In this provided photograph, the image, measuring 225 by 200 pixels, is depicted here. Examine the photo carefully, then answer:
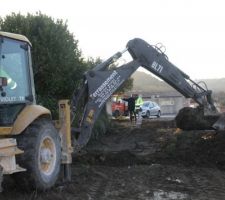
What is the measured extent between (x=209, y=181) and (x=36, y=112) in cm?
377

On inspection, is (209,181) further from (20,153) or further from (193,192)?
(20,153)

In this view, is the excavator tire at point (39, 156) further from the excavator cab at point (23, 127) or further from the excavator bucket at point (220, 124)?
the excavator bucket at point (220, 124)

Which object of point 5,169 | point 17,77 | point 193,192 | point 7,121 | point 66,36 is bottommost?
point 193,192

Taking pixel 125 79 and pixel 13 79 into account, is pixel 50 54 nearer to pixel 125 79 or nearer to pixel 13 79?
pixel 125 79

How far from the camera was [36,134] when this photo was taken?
8.84 m

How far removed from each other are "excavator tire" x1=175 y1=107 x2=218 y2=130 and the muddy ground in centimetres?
41

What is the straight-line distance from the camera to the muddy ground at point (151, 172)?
9.14 m

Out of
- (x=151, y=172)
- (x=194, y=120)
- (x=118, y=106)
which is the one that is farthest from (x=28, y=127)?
(x=118, y=106)

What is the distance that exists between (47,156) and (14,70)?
1.61m

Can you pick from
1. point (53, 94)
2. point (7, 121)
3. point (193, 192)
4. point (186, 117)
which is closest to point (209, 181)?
point (193, 192)

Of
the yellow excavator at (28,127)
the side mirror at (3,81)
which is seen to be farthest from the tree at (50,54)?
the side mirror at (3,81)

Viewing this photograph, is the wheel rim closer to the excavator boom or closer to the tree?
the excavator boom

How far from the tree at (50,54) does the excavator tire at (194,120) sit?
4.21 m

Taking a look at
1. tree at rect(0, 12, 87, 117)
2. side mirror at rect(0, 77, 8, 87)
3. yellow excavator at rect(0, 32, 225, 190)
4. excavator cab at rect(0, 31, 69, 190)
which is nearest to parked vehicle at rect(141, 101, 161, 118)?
tree at rect(0, 12, 87, 117)
